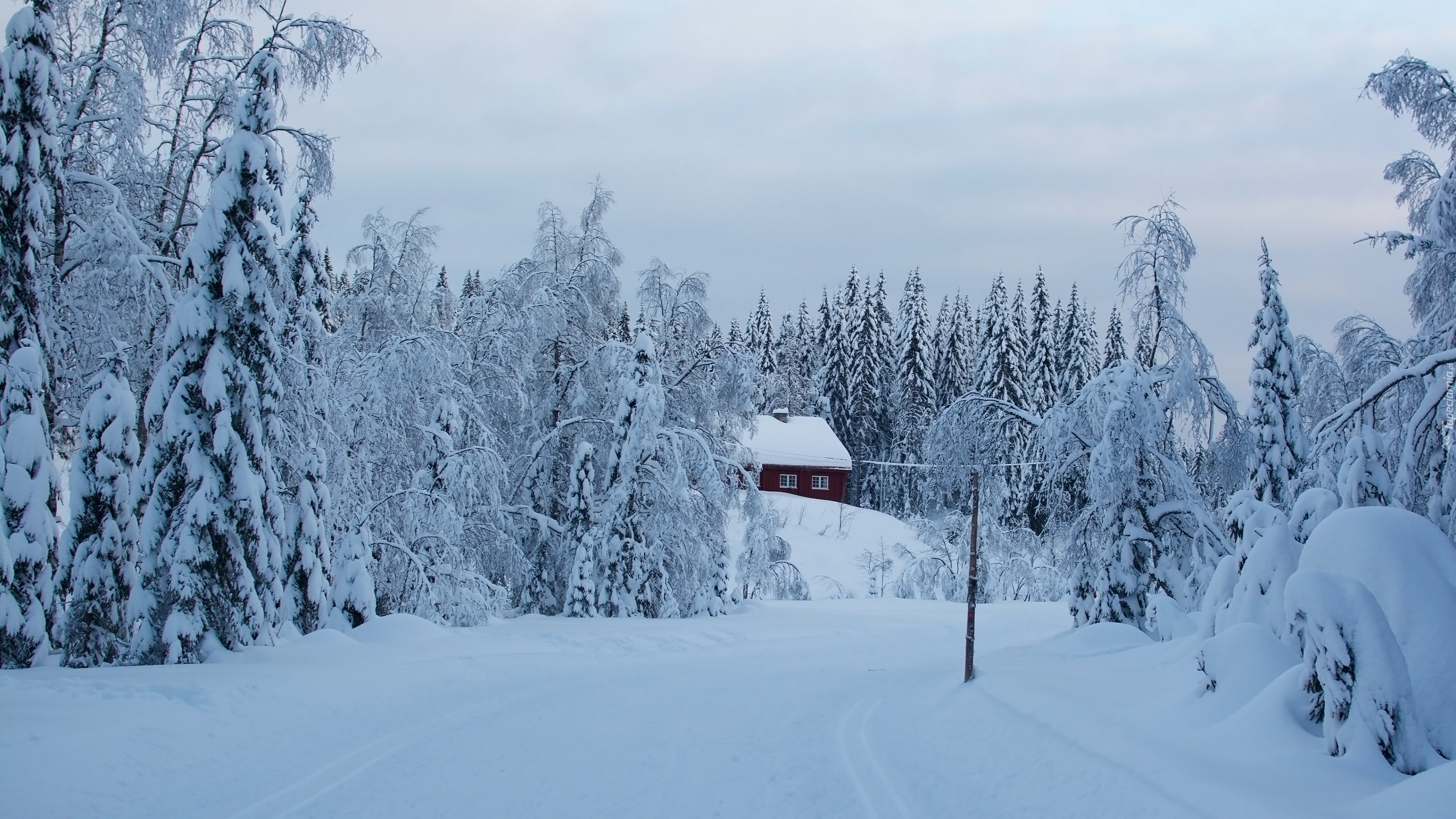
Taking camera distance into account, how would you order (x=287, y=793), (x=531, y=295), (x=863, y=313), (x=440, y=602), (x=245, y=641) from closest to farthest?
(x=287, y=793), (x=245, y=641), (x=440, y=602), (x=531, y=295), (x=863, y=313)

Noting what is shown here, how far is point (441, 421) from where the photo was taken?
2131cm

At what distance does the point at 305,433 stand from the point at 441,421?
620cm

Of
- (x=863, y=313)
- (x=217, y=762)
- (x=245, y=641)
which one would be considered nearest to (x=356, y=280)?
(x=245, y=641)

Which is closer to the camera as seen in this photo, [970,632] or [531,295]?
[970,632]

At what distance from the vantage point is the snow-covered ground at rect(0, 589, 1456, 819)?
7.54 metres

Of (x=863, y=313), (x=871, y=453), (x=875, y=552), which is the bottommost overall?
(x=875, y=552)

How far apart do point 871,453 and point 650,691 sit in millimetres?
58277

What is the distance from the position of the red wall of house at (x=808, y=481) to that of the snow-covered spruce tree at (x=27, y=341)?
Result: 51.1m

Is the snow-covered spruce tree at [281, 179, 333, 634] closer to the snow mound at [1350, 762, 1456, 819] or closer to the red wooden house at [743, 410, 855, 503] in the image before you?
the snow mound at [1350, 762, 1456, 819]

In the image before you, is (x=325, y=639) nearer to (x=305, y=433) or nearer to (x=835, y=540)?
(x=305, y=433)

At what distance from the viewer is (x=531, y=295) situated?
24.6 metres

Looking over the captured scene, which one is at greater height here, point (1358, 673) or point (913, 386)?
point (913, 386)

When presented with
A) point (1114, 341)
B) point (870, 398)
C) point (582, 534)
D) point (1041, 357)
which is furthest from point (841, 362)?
point (582, 534)

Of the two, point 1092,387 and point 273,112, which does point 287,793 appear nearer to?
point 273,112
